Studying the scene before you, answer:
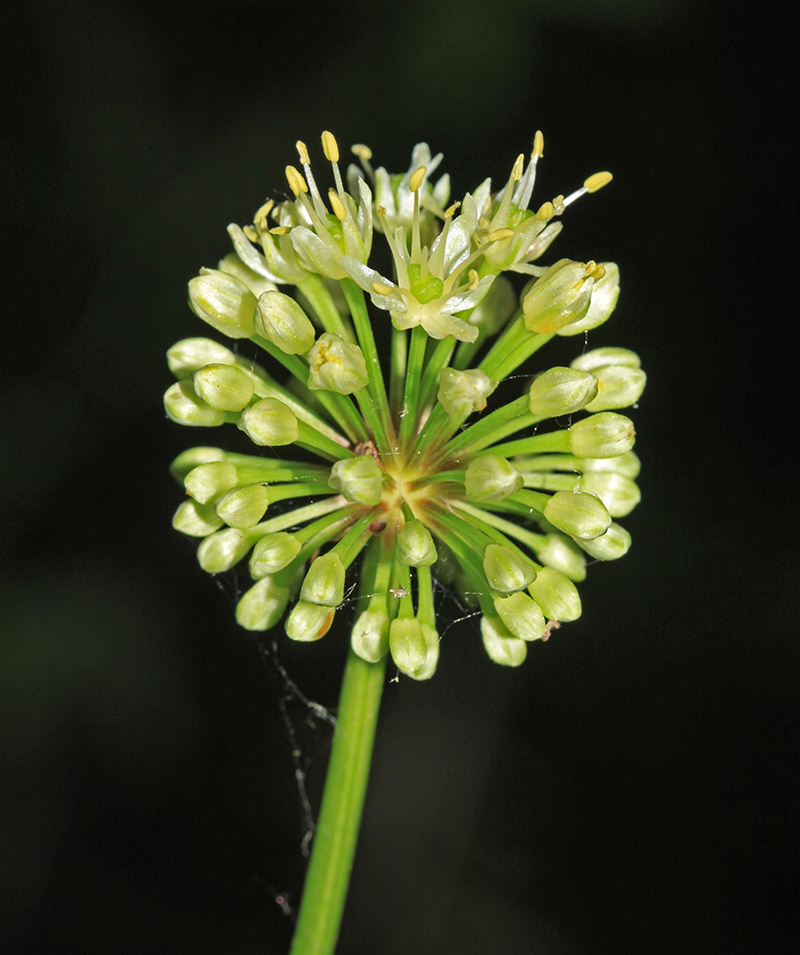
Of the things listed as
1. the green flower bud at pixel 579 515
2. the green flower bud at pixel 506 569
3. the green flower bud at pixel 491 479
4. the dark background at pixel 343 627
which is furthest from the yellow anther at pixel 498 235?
the dark background at pixel 343 627

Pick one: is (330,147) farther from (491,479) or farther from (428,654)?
(428,654)

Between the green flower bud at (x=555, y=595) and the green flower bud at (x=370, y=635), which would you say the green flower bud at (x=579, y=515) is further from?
the green flower bud at (x=370, y=635)

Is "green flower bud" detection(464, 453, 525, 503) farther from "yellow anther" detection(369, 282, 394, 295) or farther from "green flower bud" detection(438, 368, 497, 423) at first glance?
"yellow anther" detection(369, 282, 394, 295)

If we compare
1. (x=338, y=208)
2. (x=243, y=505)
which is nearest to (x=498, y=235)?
(x=338, y=208)

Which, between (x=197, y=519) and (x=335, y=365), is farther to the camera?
(x=197, y=519)

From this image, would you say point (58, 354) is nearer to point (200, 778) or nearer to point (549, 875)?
point (200, 778)

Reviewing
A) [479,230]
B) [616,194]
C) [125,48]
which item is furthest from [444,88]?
[479,230]
